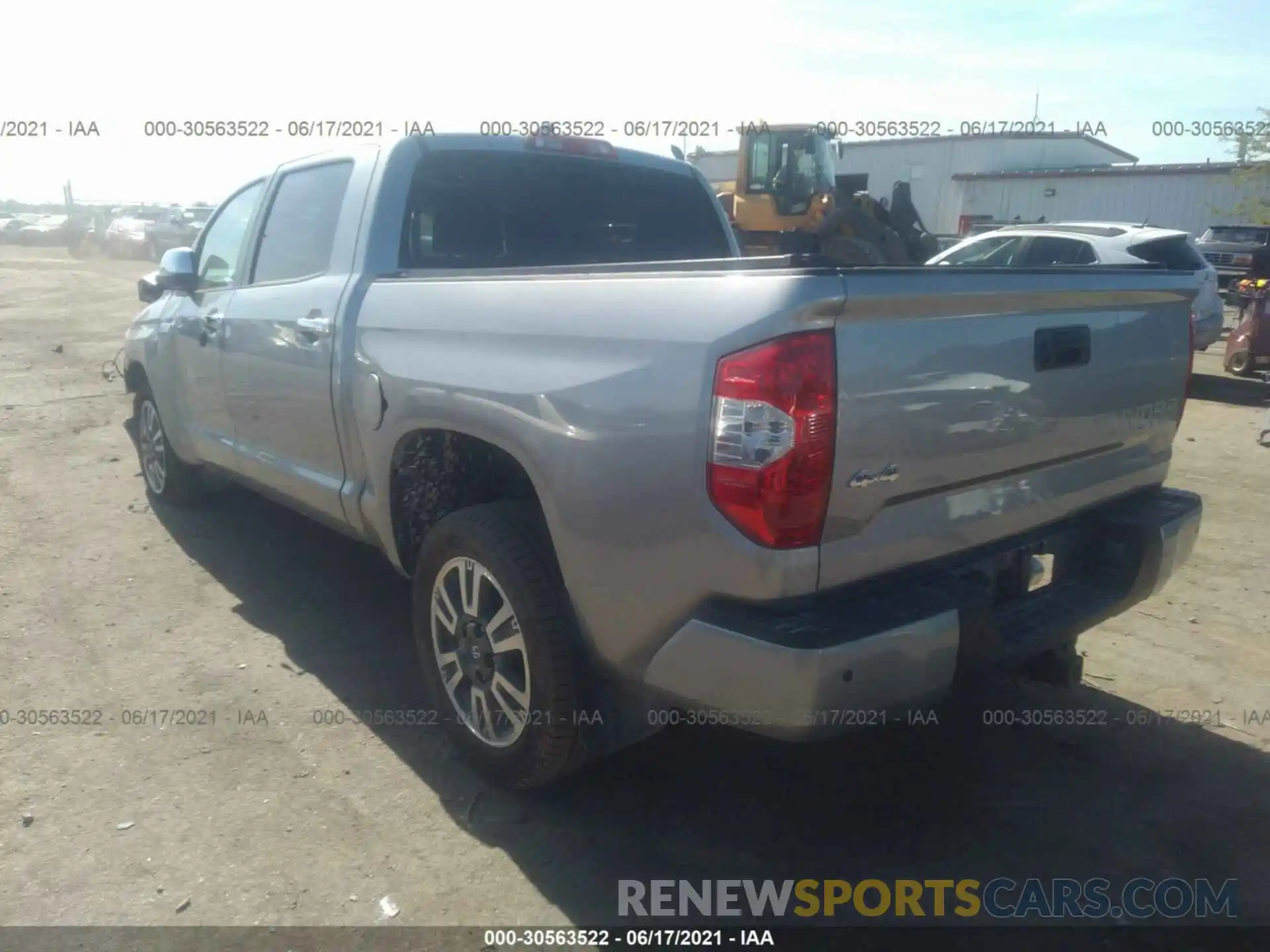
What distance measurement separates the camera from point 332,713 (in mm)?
3678

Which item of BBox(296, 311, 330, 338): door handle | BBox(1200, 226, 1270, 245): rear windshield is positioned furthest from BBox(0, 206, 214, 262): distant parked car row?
BBox(296, 311, 330, 338): door handle

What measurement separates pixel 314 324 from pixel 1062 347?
254cm

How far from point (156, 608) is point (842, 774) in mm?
3154

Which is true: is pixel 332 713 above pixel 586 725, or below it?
below

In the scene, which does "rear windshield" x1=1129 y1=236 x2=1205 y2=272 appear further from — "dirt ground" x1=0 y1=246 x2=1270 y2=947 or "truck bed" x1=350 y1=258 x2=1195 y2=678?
"truck bed" x1=350 y1=258 x2=1195 y2=678

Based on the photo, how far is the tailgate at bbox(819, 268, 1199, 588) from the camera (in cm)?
227

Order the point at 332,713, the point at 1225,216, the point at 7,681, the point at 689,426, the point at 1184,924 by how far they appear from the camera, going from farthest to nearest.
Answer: the point at 1225,216, the point at 7,681, the point at 332,713, the point at 1184,924, the point at 689,426

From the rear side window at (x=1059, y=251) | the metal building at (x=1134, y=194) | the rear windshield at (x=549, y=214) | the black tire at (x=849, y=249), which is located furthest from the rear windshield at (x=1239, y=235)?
the rear windshield at (x=549, y=214)

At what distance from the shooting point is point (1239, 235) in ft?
67.2

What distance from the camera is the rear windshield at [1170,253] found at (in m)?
9.70

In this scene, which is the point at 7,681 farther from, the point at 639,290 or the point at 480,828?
the point at 639,290

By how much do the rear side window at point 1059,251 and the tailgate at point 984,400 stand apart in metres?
7.45

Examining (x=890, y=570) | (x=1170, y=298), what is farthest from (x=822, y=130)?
(x=890, y=570)

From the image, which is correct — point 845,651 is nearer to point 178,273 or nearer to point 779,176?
point 178,273
